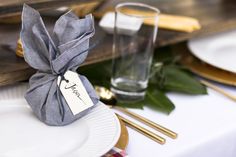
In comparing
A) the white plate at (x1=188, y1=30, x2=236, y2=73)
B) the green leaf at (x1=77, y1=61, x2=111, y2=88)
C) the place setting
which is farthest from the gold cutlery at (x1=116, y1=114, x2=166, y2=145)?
the white plate at (x1=188, y1=30, x2=236, y2=73)

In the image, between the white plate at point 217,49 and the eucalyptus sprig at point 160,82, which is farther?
the white plate at point 217,49

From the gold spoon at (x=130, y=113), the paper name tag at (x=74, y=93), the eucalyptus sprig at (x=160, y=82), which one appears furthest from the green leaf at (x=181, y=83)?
the paper name tag at (x=74, y=93)

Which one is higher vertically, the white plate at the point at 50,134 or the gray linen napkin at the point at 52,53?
the gray linen napkin at the point at 52,53

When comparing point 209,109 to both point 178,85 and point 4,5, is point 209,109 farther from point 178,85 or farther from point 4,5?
point 4,5

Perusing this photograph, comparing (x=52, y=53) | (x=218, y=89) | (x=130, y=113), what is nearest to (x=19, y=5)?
(x=52, y=53)

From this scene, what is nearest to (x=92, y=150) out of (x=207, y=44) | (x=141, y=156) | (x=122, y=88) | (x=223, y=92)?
(x=141, y=156)

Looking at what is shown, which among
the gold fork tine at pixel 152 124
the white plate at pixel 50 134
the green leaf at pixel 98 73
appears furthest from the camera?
the green leaf at pixel 98 73

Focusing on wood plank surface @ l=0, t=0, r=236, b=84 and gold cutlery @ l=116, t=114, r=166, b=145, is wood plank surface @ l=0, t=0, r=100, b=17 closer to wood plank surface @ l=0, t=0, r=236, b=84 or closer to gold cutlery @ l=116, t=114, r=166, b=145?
wood plank surface @ l=0, t=0, r=236, b=84

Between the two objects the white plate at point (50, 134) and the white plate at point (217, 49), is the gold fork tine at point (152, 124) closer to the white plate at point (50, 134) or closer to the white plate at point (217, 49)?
the white plate at point (50, 134)
